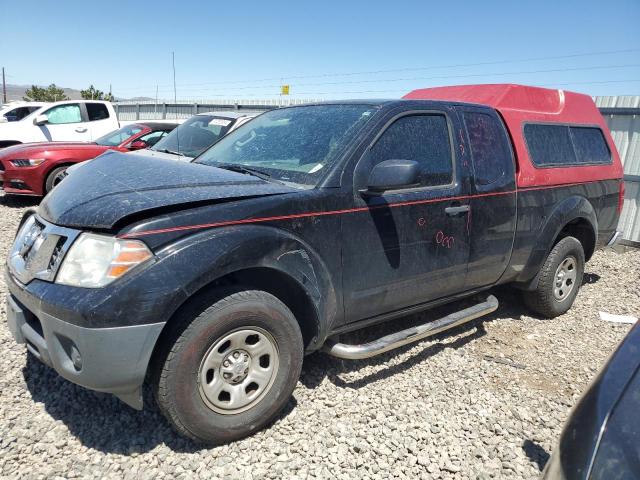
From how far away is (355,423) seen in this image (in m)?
2.81

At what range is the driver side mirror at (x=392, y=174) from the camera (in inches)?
107

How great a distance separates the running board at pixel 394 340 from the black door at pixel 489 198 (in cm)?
22

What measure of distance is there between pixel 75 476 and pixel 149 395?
0.74 m

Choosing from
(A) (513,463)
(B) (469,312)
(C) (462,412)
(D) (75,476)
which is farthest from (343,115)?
(D) (75,476)

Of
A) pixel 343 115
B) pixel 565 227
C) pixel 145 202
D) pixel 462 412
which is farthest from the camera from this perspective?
pixel 565 227

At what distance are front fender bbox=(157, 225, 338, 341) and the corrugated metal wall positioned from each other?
692 cm

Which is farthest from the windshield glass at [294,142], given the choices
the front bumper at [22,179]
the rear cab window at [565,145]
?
the front bumper at [22,179]

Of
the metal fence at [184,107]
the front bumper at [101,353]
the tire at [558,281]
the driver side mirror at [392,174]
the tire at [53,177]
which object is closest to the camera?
the front bumper at [101,353]

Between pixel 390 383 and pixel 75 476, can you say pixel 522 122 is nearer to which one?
pixel 390 383

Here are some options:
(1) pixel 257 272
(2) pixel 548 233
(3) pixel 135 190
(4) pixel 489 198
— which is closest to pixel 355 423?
(1) pixel 257 272

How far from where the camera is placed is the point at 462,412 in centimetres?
298

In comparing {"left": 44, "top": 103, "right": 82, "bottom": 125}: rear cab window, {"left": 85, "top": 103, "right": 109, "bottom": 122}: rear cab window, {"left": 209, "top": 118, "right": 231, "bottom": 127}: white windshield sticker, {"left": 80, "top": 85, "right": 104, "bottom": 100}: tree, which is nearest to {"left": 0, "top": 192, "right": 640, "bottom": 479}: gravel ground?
{"left": 209, "top": 118, "right": 231, "bottom": 127}: white windshield sticker

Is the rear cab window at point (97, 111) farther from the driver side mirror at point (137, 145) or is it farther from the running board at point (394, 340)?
the running board at point (394, 340)

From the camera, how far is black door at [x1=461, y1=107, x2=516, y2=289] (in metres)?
3.55
